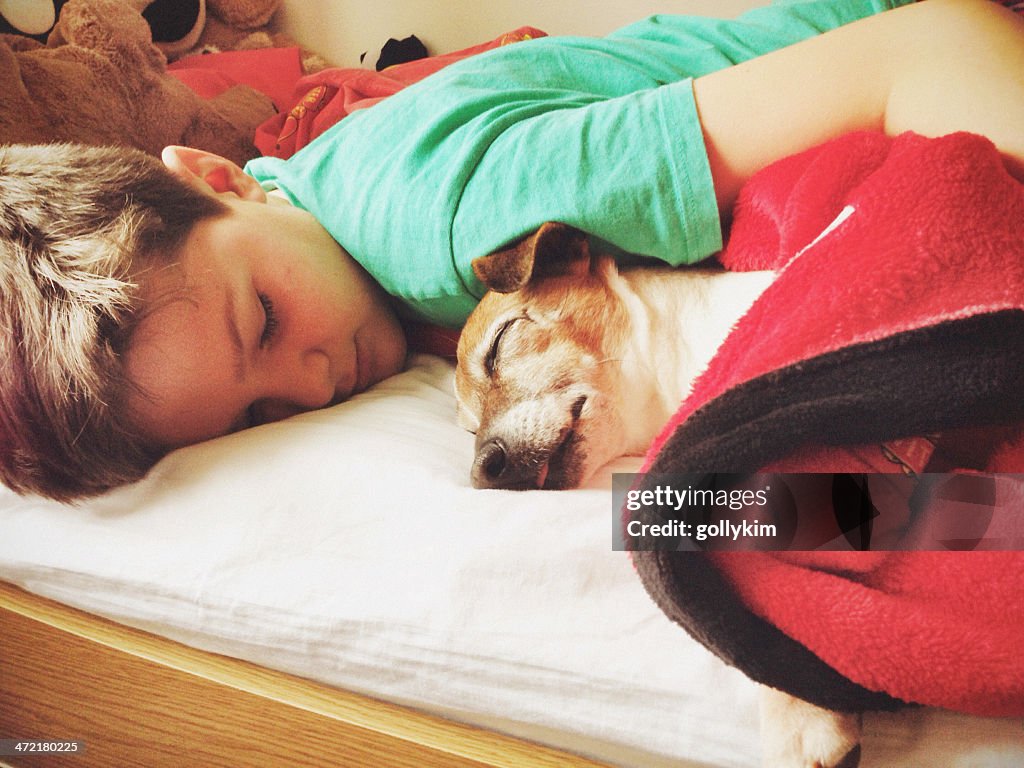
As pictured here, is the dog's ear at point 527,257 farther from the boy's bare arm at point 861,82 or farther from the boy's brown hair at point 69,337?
the boy's brown hair at point 69,337

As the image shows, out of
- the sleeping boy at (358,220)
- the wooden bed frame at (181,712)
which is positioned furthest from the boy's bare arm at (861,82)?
the wooden bed frame at (181,712)

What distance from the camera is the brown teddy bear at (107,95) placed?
4.18 feet

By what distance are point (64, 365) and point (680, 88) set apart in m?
0.83

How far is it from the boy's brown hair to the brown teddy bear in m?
0.61

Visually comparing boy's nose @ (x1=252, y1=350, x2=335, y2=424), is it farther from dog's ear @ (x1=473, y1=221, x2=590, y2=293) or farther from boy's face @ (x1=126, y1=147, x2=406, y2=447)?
dog's ear @ (x1=473, y1=221, x2=590, y2=293)

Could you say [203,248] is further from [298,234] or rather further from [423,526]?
[423,526]

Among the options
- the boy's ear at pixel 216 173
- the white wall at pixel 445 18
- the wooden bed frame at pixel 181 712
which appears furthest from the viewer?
the white wall at pixel 445 18

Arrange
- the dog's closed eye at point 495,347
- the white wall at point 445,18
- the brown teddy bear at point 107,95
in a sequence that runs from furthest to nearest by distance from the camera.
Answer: the white wall at point 445,18
the brown teddy bear at point 107,95
the dog's closed eye at point 495,347

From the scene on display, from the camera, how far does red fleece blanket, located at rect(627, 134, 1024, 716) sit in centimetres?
41

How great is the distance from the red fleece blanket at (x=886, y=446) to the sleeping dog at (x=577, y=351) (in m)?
0.27

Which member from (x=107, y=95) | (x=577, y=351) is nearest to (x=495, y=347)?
(x=577, y=351)

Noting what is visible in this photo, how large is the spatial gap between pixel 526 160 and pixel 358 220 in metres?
0.30

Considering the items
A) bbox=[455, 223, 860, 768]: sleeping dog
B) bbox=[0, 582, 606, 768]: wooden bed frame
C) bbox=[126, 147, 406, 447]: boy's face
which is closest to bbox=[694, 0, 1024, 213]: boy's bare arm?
bbox=[455, 223, 860, 768]: sleeping dog

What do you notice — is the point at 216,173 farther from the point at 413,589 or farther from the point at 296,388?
the point at 413,589
